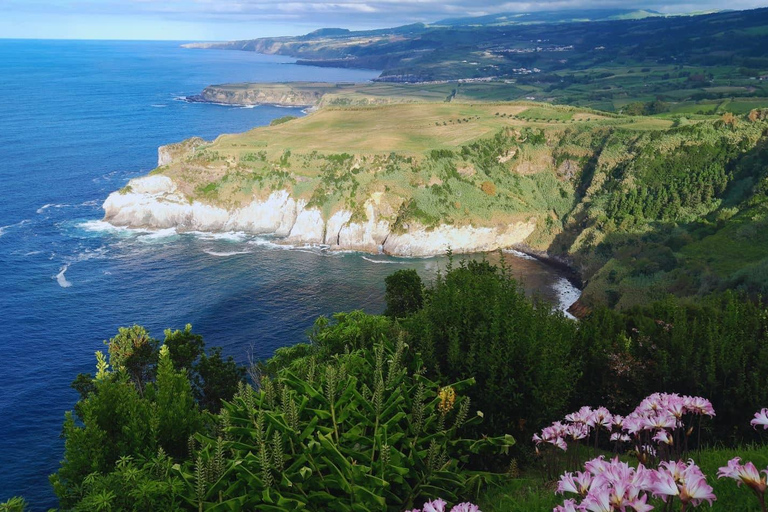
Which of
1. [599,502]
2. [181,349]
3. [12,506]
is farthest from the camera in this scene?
[181,349]

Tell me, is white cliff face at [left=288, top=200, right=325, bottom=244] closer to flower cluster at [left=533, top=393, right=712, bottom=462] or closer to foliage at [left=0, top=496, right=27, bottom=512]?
foliage at [left=0, top=496, right=27, bottom=512]

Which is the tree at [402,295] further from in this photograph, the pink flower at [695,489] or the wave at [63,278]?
the wave at [63,278]

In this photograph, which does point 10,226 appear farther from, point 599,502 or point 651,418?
point 599,502

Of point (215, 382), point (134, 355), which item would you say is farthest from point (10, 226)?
point (215, 382)

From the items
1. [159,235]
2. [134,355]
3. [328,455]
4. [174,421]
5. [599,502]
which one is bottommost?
[159,235]

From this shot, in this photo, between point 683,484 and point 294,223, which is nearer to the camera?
point 683,484

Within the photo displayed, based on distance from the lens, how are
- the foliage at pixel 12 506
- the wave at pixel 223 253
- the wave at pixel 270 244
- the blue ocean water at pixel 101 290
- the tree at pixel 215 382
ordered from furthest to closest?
1. the wave at pixel 270 244
2. the wave at pixel 223 253
3. the blue ocean water at pixel 101 290
4. the tree at pixel 215 382
5. the foliage at pixel 12 506

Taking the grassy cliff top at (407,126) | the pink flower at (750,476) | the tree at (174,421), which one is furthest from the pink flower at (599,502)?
the grassy cliff top at (407,126)
